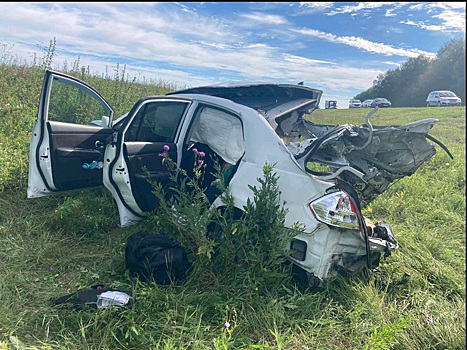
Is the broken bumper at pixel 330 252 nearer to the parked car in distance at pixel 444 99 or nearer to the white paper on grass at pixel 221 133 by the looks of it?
the white paper on grass at pixel 221 133

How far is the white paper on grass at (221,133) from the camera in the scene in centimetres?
360

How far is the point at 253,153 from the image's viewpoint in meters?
3.03

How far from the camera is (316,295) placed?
9.23ft

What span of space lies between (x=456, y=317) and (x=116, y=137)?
11.4ft

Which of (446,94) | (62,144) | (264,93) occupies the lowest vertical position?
(62,144)

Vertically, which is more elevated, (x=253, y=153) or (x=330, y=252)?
(x=253, y=153)

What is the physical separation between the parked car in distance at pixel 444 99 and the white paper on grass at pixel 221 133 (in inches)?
1104

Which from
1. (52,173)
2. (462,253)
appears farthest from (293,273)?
Answer: (52,173)

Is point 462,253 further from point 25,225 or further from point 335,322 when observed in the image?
point 25,225

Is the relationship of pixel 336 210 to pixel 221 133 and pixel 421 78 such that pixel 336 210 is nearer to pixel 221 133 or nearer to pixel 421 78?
pixel 221 133

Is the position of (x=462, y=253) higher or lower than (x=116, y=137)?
lower

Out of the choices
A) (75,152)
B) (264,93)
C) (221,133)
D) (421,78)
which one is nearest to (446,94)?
(421,78)

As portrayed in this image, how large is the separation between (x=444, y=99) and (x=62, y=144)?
29.8m

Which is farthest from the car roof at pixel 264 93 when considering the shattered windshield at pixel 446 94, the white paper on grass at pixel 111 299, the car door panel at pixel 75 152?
the shattered windshield at pixel 446 94
